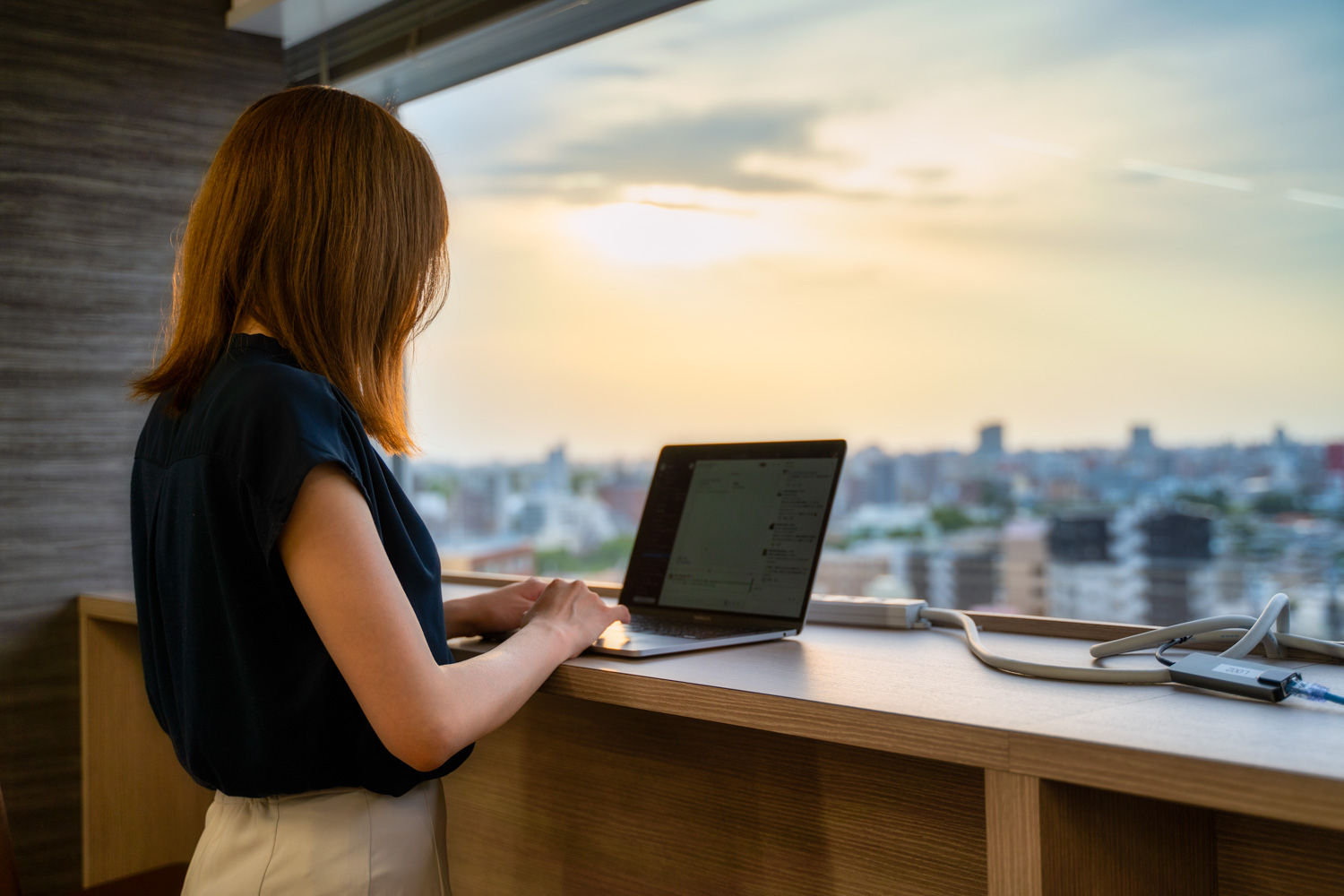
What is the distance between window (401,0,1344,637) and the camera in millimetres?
3547

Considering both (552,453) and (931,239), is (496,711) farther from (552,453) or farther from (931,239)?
(931,239)

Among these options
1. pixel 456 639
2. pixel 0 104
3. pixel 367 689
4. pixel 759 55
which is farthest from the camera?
pixel 759 55

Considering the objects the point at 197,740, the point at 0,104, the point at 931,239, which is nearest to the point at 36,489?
the point at 0,104

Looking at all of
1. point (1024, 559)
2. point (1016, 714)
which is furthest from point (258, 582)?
point (1024, 559)

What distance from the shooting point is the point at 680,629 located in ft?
3.85

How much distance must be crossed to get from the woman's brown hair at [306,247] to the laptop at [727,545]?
43 centimetres

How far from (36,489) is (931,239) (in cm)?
728

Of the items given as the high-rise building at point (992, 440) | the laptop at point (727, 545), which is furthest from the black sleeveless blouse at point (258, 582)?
the high-rise building at point (992, 440)

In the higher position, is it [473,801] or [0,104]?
[0,104]

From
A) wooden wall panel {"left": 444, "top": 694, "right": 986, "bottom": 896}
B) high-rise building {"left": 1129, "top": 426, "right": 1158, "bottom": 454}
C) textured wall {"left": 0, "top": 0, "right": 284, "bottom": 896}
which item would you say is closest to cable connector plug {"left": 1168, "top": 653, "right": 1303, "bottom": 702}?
wooden wall panel {"left": 444, "top": 694, "right": 986, "bottom": 896}

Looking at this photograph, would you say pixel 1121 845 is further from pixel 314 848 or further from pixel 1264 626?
pixel 314 848

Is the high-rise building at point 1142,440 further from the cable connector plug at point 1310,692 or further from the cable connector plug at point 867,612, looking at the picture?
the cable connector plug at point 1310,692

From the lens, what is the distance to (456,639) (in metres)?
1.20

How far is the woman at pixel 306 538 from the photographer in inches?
30.1
